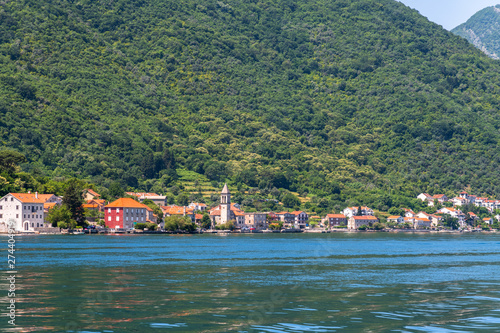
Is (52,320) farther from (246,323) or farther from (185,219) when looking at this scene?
(185,219)

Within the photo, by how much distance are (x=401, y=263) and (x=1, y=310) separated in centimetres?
4772

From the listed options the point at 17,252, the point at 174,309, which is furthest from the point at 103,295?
the point at 17,252

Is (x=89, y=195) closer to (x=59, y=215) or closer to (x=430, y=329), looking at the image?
(x=59, y=215)

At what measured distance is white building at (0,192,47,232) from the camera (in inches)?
5330

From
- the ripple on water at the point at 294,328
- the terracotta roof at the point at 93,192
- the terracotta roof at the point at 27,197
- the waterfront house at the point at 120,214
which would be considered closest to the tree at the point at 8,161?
the terracotta roof at the point at 27,197

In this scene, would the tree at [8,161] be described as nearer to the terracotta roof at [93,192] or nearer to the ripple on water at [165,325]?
the terracotta roof at [93,192]

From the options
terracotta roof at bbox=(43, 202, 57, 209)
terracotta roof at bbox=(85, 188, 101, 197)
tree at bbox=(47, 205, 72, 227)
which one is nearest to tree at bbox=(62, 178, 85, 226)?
tree at bbox=(47, 205, 72, 227)

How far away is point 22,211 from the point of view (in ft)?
448

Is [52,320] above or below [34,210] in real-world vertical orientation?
below

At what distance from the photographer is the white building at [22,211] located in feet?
444

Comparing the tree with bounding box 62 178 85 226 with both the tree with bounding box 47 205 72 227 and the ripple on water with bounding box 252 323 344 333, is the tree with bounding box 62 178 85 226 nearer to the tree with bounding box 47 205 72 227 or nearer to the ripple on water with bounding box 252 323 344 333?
the tree with bounding box 47 205 72 227

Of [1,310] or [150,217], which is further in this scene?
[150,217]

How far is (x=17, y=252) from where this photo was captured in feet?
252

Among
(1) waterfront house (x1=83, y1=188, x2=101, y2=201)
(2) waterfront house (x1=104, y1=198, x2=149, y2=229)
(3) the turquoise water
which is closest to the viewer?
(3) the turquoise water
